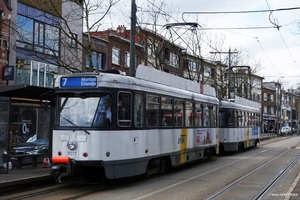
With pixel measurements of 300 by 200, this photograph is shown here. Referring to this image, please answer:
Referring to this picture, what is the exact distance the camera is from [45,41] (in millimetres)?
25234

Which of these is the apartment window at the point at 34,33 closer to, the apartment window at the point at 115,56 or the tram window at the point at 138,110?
the apartment window at the point at 115,56

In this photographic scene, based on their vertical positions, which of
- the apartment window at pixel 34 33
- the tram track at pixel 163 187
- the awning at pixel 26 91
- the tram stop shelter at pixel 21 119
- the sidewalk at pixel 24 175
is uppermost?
the apartment window at pixel 34 33

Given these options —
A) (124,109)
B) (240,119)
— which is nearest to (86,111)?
(124,109)

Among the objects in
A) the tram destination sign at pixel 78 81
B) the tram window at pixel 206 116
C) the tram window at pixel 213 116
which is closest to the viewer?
the tram destination sign at pixel 78 81

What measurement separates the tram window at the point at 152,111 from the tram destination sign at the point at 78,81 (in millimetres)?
2109

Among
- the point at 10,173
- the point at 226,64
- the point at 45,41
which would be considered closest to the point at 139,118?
the point at 10,173

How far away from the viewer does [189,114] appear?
15.9 m

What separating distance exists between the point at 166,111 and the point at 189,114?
2304 millimetres

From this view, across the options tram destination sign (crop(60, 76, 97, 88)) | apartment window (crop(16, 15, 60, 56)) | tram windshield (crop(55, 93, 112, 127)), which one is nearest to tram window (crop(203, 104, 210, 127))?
tram windshield (crop(55, 93, 112, 127))

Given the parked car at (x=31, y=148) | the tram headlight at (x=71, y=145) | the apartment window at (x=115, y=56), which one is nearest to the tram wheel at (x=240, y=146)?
the parked car at (x=31, y=148)

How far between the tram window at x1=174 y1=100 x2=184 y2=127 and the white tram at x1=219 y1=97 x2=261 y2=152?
896 centimetres

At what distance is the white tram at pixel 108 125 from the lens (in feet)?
35.1

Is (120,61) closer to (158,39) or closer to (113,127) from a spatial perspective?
(158,39)

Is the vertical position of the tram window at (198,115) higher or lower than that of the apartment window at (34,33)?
lower
